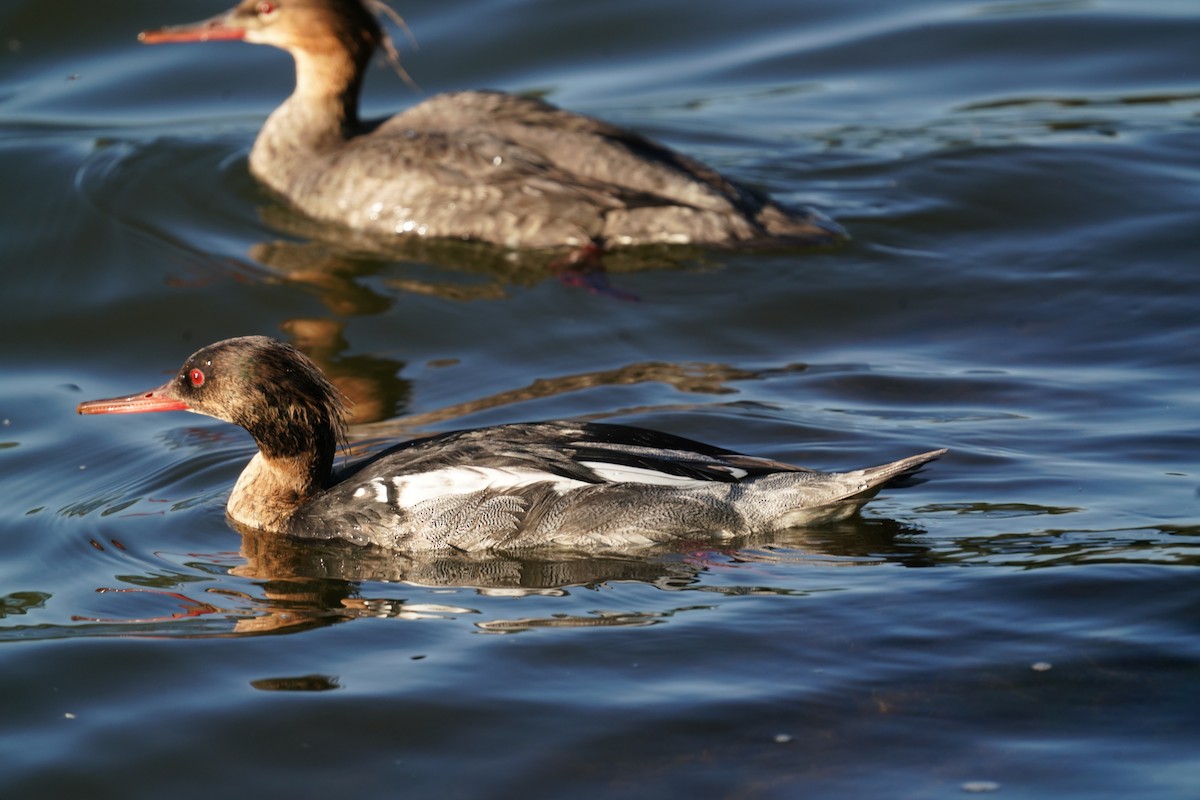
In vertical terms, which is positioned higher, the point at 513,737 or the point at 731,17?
the point at 731,17

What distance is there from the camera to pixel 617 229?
10.1 meters

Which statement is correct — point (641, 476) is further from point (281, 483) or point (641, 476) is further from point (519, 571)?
point (281, 483)

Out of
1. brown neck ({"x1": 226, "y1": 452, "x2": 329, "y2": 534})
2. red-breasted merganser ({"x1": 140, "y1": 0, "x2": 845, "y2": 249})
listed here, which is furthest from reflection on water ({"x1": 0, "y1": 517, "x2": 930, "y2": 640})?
red-breasted merganser ({"x1": 140, "y1": 0, "x2": 845, "y2": 249})

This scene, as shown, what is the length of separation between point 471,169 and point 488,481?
446cm

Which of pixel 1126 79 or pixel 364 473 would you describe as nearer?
pixel 364 473

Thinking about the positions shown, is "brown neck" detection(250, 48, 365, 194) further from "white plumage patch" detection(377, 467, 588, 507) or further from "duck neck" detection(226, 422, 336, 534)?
"white plumage patch" detection(377, 467, 588, 507)

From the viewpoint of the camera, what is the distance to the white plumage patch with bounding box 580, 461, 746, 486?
20.8 feet

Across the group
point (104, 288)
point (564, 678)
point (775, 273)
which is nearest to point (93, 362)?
point (104, 288)

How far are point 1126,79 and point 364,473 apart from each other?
8532 millimetres

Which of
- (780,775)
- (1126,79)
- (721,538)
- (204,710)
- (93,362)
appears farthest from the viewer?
(1126,79)

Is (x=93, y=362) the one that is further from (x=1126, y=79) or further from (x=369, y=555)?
(x=1126, y=79)

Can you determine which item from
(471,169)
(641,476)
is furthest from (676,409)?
(471,169)

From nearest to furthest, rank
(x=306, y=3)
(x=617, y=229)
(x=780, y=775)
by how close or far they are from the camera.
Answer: (x=780, y=775) < (x=617, y=229) < (x=306, y=3)

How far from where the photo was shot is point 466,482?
646cm
